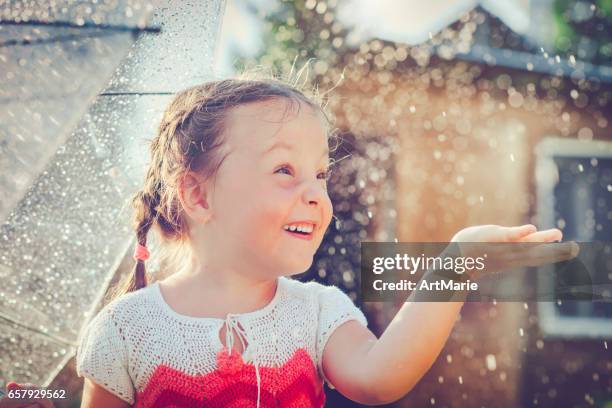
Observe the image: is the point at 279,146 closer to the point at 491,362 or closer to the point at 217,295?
the point at 217,295

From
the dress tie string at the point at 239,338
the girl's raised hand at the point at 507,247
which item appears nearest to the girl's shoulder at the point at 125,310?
the dress tie string at the point at 239,338

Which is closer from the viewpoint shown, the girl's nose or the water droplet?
the girl's nose

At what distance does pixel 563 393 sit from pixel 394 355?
3.63 ft

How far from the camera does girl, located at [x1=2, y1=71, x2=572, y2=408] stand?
0.72 metres

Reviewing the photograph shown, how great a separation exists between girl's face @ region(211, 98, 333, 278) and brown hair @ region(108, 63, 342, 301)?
0.07 ft

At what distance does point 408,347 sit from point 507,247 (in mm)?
174

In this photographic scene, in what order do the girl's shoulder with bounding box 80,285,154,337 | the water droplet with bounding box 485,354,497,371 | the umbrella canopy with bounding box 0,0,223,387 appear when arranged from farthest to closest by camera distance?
the water droplet with bounding box 485,354,497,371, the umbrella canopy with bounding box 0,0,223,387, the girl's shoulder with bounding box 80,285,154,337

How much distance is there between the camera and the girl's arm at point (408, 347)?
69cm

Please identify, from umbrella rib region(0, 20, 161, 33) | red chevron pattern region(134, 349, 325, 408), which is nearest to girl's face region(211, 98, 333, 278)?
red chevron pattern region(134, 349, 325, 408)

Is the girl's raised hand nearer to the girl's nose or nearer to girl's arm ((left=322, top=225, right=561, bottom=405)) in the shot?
girl's arm ((left=322, top=225, right=561, bottom=405))

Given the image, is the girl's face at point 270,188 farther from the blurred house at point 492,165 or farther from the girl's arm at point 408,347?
the blurred house at point 492,165

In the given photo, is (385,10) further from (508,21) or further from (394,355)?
(394,355)

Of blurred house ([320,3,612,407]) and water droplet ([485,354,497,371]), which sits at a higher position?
blurred house ([320,3,612,407])

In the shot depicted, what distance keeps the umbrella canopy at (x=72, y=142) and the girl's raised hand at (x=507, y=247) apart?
0.55 metres
